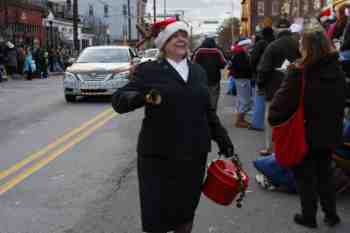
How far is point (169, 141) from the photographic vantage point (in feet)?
11.7

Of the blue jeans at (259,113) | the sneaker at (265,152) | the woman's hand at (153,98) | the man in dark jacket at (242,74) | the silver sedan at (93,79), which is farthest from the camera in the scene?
the silver sedan at (93,79)

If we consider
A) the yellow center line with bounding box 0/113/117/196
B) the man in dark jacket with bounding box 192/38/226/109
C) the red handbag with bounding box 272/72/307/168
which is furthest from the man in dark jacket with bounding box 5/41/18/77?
the red handbag with bounding box 272/72/307/168

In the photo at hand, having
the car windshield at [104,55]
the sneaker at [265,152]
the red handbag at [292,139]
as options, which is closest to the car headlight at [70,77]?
the car windshield at [104,55]

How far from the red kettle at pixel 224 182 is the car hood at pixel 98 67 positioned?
11.6 meters

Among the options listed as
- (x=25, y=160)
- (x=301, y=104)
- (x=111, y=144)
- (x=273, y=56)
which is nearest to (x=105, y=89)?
(x=111, y=144)

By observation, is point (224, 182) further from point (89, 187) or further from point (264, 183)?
point (89, 187)

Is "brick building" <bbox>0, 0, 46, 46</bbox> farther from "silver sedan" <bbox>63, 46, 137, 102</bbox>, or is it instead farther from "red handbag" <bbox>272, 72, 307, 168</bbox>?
"red handbag" <bbox>272, 72, 307, 168</bbox>

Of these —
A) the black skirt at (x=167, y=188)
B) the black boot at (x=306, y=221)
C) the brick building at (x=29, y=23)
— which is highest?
the brick building at (x=29, y=23)

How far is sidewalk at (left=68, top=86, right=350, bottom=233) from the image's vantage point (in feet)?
16.4

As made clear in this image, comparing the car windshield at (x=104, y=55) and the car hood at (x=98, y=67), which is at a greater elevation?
the car windshield at (x=104, y=55)

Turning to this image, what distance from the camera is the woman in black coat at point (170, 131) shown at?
3.56m

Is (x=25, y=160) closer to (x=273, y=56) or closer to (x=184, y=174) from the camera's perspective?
(x=273, y=56)

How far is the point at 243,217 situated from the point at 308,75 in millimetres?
1532

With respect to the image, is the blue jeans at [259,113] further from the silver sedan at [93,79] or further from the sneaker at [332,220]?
the silver sedan at [93,79]
